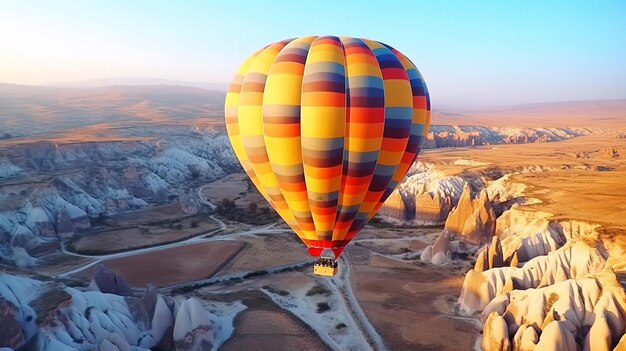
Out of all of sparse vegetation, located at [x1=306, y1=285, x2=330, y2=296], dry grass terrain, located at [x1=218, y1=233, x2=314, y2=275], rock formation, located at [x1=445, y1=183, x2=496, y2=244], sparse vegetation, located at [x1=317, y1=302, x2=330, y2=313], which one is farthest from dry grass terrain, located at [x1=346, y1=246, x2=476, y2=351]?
dry grass terrain, located at [x1=218, y1=233, x2=314, y2=275]

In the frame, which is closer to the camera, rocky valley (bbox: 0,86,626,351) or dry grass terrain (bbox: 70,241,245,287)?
rocky valley (bbox: 0,86,626,351)

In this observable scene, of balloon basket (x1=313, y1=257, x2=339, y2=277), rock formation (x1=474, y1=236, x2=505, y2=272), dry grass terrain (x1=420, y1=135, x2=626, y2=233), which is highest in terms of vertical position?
dry grass terrain (x1=420, y1=135, x2=626, y2=233)

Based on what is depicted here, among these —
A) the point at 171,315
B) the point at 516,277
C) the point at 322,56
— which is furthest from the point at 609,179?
the point at 171,315

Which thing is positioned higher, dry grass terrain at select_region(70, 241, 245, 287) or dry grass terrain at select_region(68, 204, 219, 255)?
dry grass terrain at select_region(70, 241, 245, 287)

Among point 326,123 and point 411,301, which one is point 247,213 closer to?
point 411,301

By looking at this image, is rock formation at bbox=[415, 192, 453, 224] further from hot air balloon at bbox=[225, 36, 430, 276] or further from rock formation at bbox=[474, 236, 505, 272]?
hot air balloon at bbox=[225, 36, 430, 276]

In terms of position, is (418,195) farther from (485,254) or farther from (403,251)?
(485,254)

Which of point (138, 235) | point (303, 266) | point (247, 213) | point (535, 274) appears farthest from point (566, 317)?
point (247, 213)
